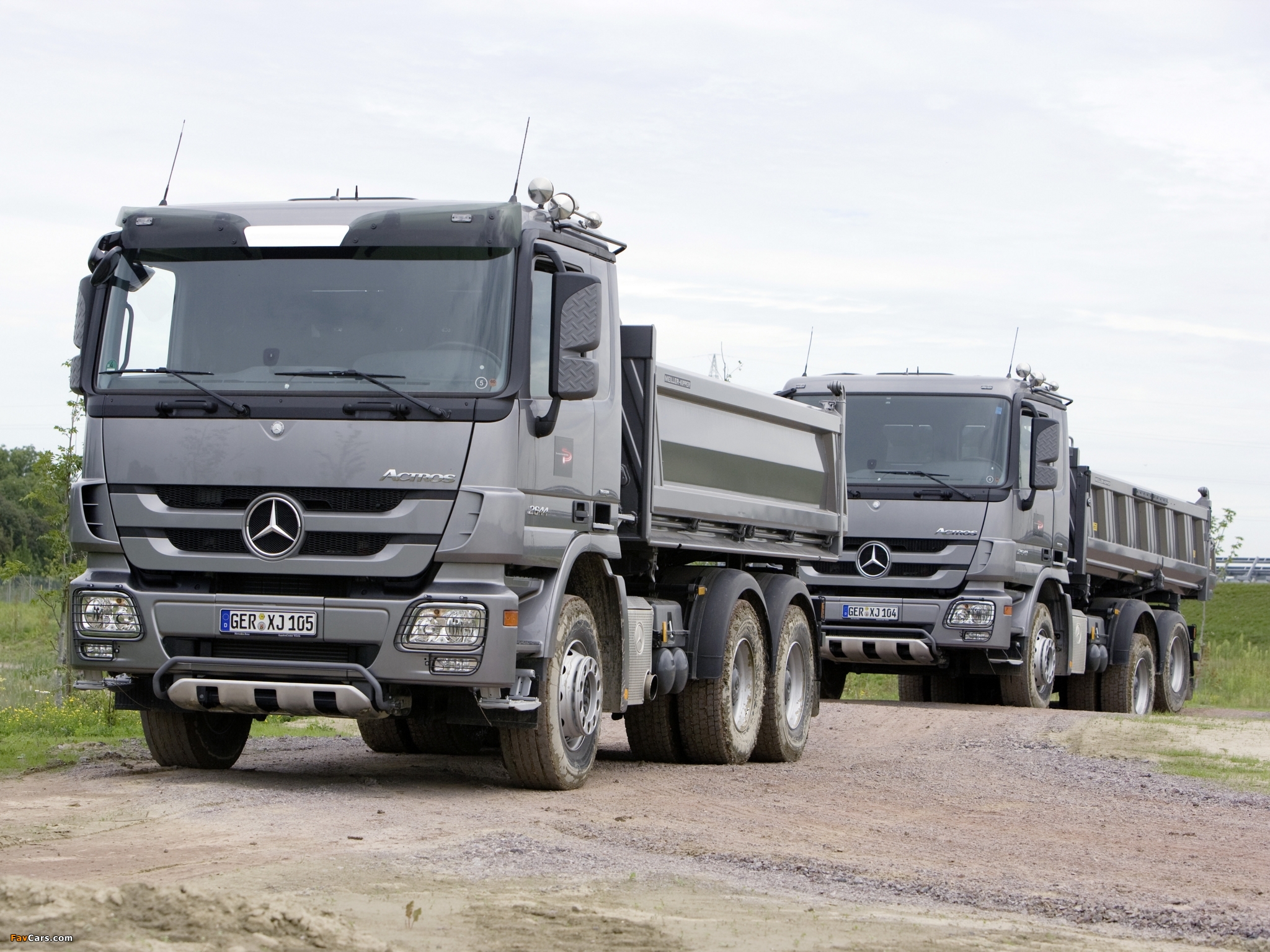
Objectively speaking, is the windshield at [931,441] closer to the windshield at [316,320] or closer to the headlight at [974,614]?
the headlight at [974,614]

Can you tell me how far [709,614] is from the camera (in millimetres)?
11898

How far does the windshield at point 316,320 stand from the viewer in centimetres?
892

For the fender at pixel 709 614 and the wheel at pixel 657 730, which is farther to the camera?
the wheel at pixel 657 730

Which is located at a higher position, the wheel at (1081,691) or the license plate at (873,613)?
the license plate at (873,613)

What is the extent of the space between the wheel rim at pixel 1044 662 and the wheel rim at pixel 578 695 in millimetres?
9571

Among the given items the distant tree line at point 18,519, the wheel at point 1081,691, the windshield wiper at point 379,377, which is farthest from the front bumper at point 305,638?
the distant tree line at point 18,519

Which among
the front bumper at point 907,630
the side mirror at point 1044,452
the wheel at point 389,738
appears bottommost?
the wheel at point 389,738

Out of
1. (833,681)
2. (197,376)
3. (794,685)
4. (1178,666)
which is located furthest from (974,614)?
(197,376)

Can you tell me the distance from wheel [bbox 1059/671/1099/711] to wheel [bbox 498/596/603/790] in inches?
496

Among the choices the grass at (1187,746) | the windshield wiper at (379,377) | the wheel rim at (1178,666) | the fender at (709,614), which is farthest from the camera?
the wheel rim at (1178,666)

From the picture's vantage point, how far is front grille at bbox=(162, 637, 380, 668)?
9000mm

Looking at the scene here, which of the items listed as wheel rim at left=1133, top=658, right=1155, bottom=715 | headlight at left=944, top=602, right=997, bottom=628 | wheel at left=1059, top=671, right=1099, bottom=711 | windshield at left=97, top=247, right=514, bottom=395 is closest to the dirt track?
windshield at left=97, top=247, right=514, bottom=395

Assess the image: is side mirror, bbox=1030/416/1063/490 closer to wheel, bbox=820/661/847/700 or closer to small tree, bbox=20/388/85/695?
wheel, bbox=820/661/847/700

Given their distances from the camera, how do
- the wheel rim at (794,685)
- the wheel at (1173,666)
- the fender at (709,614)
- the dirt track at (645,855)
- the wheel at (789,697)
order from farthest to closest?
the wheel at (1173,666) → the wheel rim at (794,685) → the wheel at (789,697) → the fender at (709,614) → the dirt track at (645,855)
